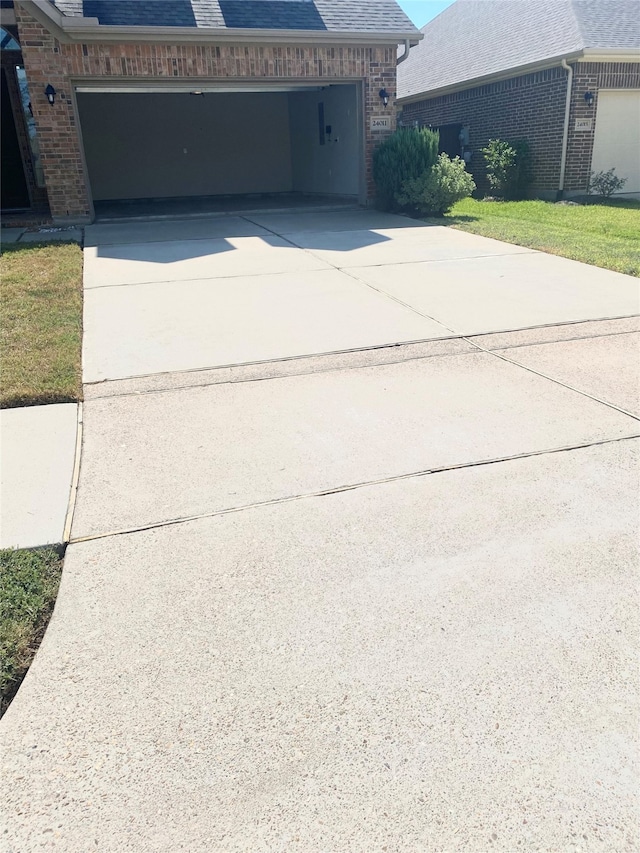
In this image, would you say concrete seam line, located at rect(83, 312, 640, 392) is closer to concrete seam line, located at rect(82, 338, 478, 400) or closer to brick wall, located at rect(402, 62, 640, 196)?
concrete seam line, located at rect(82, 338, 478, 400)

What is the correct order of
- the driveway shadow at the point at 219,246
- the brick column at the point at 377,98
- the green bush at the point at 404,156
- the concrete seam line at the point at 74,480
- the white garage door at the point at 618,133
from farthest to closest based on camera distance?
1. the white garage door at the point at 618,133
2. the brick column at the point at 377,98
3. the green bush at the point at 404,156
4. the driveway shadow at the point at 219,246
5. the concrete seam line at the point at 74,480

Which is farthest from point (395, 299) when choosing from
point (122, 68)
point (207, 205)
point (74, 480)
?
point (207, 205)

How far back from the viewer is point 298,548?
110 inches

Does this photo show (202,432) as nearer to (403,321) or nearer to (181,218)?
(403,321)

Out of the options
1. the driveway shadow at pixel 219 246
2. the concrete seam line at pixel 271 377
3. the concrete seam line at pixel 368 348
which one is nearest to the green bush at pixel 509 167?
the driveway shadow at pixel 219 246

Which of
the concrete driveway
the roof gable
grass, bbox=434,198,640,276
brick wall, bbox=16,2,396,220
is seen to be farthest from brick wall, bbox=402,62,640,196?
the concrete driveway

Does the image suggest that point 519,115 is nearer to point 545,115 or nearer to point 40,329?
point 545,115

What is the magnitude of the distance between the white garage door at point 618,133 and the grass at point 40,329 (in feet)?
40.9

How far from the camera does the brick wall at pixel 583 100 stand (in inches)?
583

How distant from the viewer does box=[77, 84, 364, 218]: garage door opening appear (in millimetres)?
17891

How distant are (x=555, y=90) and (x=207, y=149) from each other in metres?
9.85

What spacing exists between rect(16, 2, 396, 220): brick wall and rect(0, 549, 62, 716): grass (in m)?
12.0

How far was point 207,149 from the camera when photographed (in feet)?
64.3

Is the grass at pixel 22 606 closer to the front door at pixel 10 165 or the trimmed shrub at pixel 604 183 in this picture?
the front door at pixel 10 165
